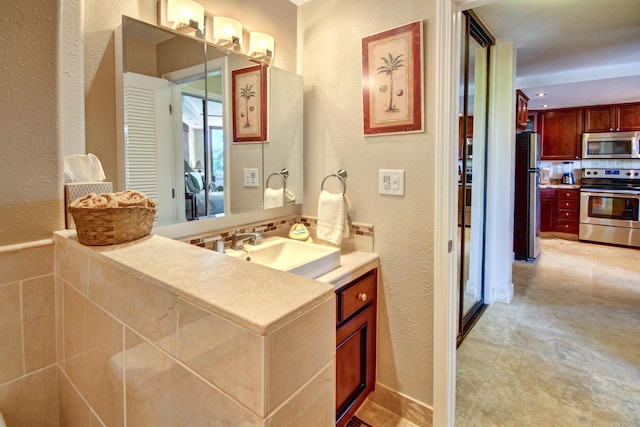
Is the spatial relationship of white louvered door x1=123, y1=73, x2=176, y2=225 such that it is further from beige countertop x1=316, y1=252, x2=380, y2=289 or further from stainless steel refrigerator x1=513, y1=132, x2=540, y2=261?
stainless steel refrigerator x1=513, y1=132, x2=540, y2=261

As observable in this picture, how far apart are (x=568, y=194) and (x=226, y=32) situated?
5799 mm

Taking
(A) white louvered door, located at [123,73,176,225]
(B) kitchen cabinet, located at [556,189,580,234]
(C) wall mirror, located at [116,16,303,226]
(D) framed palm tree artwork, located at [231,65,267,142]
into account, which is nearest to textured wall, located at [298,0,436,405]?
(C) wall mirror, located at [116,16,303,226]

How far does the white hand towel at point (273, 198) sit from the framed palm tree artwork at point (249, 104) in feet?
0.94

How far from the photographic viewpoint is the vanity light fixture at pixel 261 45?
177 cm

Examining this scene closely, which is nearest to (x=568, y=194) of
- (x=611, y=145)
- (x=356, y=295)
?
(x=611, y=145)

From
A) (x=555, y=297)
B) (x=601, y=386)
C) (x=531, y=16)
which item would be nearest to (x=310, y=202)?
(x=601, y=386)

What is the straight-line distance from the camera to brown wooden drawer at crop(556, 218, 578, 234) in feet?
17.8

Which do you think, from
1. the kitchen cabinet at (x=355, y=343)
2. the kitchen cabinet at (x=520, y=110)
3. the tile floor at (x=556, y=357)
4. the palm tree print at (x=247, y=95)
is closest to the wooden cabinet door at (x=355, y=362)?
the kitchen cabinet at (x=355, y=343)

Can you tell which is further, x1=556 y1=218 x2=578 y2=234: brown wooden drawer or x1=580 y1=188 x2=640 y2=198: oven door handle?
x1=556 y1=218 x2=578 y2=234: brown wooden drawer

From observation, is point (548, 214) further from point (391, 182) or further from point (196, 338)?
point (196, 338)

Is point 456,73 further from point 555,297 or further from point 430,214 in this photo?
point 555,297

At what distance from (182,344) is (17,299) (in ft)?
1.94

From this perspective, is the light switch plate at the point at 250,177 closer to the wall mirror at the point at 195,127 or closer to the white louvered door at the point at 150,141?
the wall mirror at the point at 195,127

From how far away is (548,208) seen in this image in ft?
18.5
